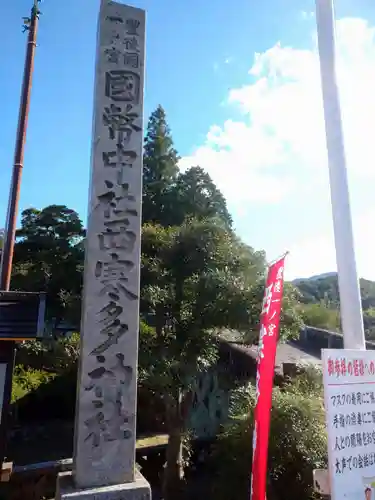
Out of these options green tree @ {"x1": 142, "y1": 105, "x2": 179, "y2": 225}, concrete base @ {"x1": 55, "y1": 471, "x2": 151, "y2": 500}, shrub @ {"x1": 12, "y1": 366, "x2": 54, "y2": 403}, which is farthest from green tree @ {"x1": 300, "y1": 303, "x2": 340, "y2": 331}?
concrete base @ {"x1": 55, "y1": 471, "x2": 151, "y2": 500}

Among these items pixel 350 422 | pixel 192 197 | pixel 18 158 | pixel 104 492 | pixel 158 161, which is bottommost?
pixel 104 492

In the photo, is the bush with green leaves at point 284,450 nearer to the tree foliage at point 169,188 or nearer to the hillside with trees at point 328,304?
the hillside with trees at point 328,304

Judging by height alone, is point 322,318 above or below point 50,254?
below

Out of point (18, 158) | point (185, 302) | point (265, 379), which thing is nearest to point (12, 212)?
point (18, 158)

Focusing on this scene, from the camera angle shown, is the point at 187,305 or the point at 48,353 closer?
the point at 187,305

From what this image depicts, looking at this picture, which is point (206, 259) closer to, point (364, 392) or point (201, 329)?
point (201, 329)

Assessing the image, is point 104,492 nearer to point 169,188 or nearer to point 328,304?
point 169,188

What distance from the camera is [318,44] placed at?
4.21 m

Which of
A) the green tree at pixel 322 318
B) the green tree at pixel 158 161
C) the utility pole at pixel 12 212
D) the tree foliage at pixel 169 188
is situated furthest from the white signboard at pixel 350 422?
the green tree at pixel 322 318

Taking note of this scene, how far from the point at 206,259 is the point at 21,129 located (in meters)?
5.33

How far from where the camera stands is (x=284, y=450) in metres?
6.50

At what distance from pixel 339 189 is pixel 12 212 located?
721cm

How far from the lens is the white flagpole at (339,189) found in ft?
11.6

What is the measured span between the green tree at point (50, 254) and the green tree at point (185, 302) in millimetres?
4887
